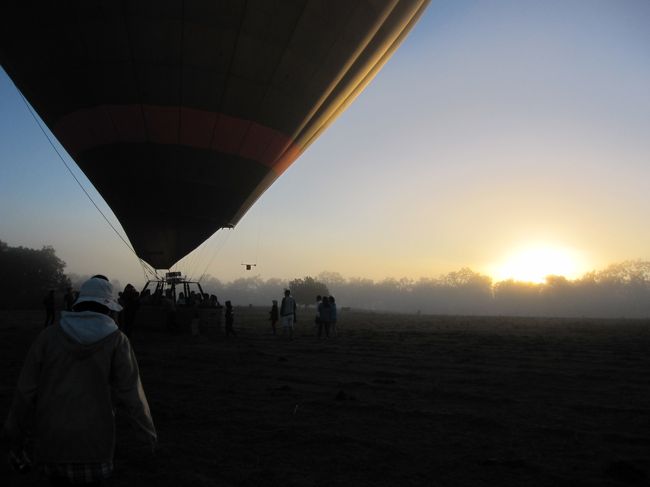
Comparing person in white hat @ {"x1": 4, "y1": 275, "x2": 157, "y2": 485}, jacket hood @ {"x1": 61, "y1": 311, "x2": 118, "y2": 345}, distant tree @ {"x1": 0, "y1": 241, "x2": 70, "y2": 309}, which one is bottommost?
person in white hat @ {"x1": 4, "y1": 275, "x2": 157, "y2": 485}

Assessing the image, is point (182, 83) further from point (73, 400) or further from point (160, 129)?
point (73, 400)

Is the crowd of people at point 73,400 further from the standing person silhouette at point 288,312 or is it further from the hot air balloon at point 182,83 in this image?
the standing person silhouette at point 288,312

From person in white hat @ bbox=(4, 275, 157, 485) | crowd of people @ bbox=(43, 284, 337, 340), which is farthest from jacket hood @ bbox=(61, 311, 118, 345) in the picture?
crowd of people @ bbox=(43, 284, 337, 340)

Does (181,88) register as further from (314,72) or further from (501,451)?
(501,451)

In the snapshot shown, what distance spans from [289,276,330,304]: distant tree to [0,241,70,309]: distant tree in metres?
57.5

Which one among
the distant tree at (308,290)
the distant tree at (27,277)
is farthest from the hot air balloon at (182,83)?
the distant tree at (308,290)

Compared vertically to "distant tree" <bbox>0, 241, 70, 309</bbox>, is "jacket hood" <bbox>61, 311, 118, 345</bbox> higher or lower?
lower

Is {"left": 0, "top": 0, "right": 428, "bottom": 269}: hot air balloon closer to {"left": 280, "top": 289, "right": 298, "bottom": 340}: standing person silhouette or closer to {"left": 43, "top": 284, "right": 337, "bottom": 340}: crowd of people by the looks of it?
{"left": 43, "top": 284, "right": 337, "bottom": 340}: crowd of people

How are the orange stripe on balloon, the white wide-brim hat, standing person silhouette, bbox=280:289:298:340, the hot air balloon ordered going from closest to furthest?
the white wide-brim hat → the hot air balloon → the orange stripe on balloon → standing person silhouette, bbox=280:289:298:340

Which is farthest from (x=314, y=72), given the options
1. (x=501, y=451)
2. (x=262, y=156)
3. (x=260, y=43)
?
(x=501, y=451)

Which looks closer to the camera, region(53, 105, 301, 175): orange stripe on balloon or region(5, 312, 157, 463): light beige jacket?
region(5, 312, 157, 463): light beige jacket

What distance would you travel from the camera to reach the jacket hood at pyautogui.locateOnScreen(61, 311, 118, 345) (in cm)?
288

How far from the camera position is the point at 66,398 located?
2.89m

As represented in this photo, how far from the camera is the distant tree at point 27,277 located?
173ft
